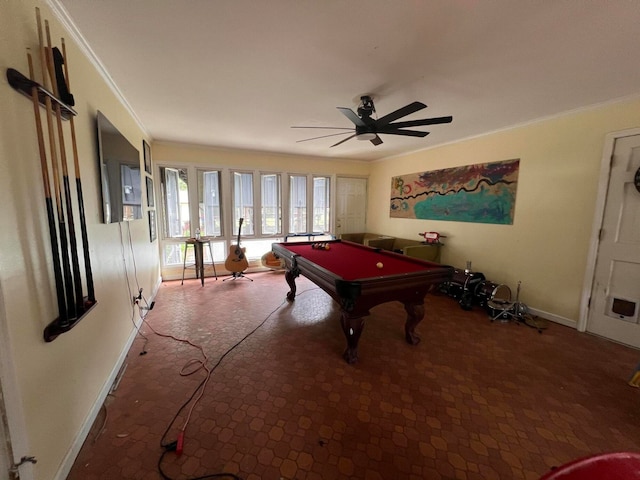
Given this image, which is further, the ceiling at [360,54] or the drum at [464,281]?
A: the drum at [464,281]

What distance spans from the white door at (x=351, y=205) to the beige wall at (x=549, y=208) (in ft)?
7.97

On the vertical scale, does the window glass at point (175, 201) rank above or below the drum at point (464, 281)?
above

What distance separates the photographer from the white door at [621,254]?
2514 mm

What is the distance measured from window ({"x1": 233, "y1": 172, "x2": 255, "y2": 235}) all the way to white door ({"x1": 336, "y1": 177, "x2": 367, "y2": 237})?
199 cm

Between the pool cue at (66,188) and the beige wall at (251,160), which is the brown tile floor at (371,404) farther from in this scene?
the beige wall at (251,160)

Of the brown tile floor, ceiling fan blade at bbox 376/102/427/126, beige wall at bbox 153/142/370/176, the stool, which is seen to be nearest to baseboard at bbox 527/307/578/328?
the brown tile floor

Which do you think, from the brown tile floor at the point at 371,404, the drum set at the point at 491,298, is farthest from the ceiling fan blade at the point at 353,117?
the brown tile floor at the point at 371,404

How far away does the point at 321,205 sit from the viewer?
5.86m

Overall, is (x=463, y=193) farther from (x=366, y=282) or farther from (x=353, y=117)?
(x=366, y=282)

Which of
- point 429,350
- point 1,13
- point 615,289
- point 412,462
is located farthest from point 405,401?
point 1,13

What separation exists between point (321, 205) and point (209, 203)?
7.87 ft

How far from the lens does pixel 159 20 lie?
1539 mm

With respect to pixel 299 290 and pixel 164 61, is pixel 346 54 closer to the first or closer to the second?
pixel 164 61

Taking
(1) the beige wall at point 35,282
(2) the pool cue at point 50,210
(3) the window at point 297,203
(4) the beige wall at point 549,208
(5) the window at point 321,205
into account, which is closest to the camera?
(1) the beige wall at point 35,282
